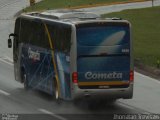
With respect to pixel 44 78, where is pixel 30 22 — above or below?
above

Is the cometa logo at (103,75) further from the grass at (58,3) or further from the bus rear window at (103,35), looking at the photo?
the grass at (58,3)

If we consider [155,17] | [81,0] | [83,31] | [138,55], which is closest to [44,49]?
[83,31]

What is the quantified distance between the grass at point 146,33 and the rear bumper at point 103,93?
34.0ft

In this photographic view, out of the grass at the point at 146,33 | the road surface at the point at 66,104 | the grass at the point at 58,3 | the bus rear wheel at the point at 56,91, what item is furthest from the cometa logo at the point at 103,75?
the grass at the point at 58,3

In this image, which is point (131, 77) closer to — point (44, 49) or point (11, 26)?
point (44, 49)

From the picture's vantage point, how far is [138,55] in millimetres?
35062

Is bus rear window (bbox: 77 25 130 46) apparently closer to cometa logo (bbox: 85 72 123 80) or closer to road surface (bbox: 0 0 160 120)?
cometa logo (bbox: 85 72 123 80)

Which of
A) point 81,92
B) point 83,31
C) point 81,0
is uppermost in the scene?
point 83,31

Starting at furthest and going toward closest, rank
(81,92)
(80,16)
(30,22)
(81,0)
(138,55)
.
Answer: (81,0) < (138,55) < (30,22) < (80,16) < (81,92)

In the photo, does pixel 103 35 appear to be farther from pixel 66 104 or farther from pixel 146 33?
pixel 146 33

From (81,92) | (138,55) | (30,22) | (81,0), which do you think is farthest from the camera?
(81,0)

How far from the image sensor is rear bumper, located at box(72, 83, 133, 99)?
851 inches

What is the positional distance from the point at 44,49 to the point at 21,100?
207cm

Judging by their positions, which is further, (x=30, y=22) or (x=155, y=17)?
(x=155, y=17)
